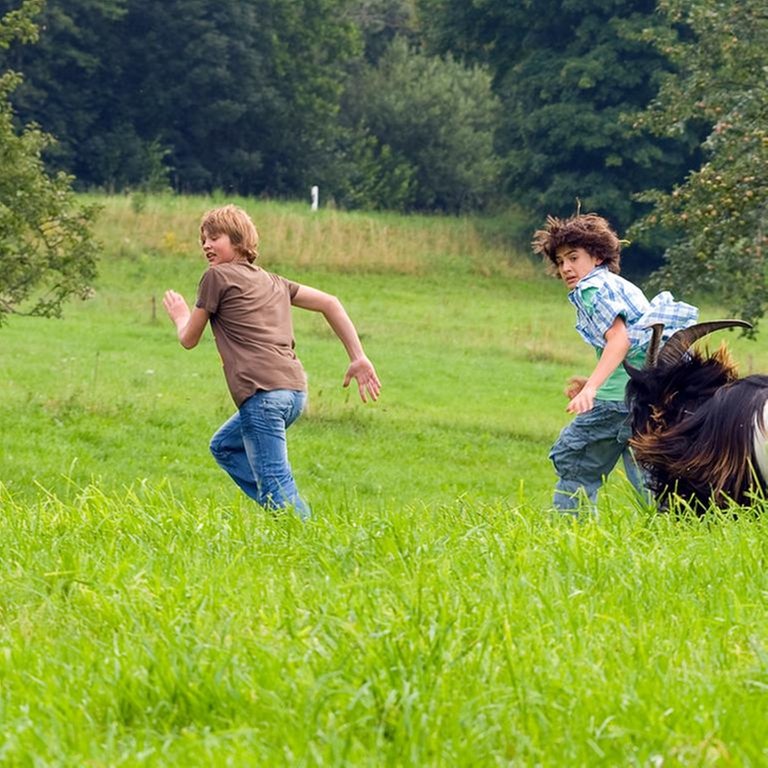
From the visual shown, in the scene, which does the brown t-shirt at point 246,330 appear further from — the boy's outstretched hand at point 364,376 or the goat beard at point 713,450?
the goat beard at point 713,450

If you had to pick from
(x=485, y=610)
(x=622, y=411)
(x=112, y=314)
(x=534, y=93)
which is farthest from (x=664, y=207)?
(x=534, y=93)

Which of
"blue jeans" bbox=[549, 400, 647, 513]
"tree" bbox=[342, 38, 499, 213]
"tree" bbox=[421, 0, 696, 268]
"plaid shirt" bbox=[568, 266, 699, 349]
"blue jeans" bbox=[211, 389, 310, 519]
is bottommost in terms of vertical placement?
"tree" bbox=[342, 38, 499, 213]

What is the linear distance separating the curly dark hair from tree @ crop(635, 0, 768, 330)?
6.91 metres

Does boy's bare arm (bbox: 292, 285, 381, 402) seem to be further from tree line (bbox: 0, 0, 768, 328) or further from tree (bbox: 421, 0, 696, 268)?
tree (bbox: 421, 0, 696, 268)

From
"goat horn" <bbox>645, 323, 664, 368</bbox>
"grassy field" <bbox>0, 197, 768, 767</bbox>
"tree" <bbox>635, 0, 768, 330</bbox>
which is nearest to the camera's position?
"grassy field" <bbox>0, 197, 768, 767</bbox>

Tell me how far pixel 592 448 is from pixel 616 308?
2.56 feet

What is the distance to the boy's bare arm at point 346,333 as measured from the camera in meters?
8.42

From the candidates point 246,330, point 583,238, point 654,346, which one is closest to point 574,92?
point 583,238

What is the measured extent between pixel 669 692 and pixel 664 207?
586 inches

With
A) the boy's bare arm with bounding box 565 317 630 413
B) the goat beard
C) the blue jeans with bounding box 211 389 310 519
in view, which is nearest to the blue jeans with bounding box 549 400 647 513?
the boy's bare arm with bounding box 565 317 630 413

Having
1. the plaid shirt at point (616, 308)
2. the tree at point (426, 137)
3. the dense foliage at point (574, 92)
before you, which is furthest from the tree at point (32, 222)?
the tree at point (426, 137)

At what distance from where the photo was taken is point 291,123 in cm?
6762

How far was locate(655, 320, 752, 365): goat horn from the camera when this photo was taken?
7.24 m

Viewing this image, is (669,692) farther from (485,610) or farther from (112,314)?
(112,314)
